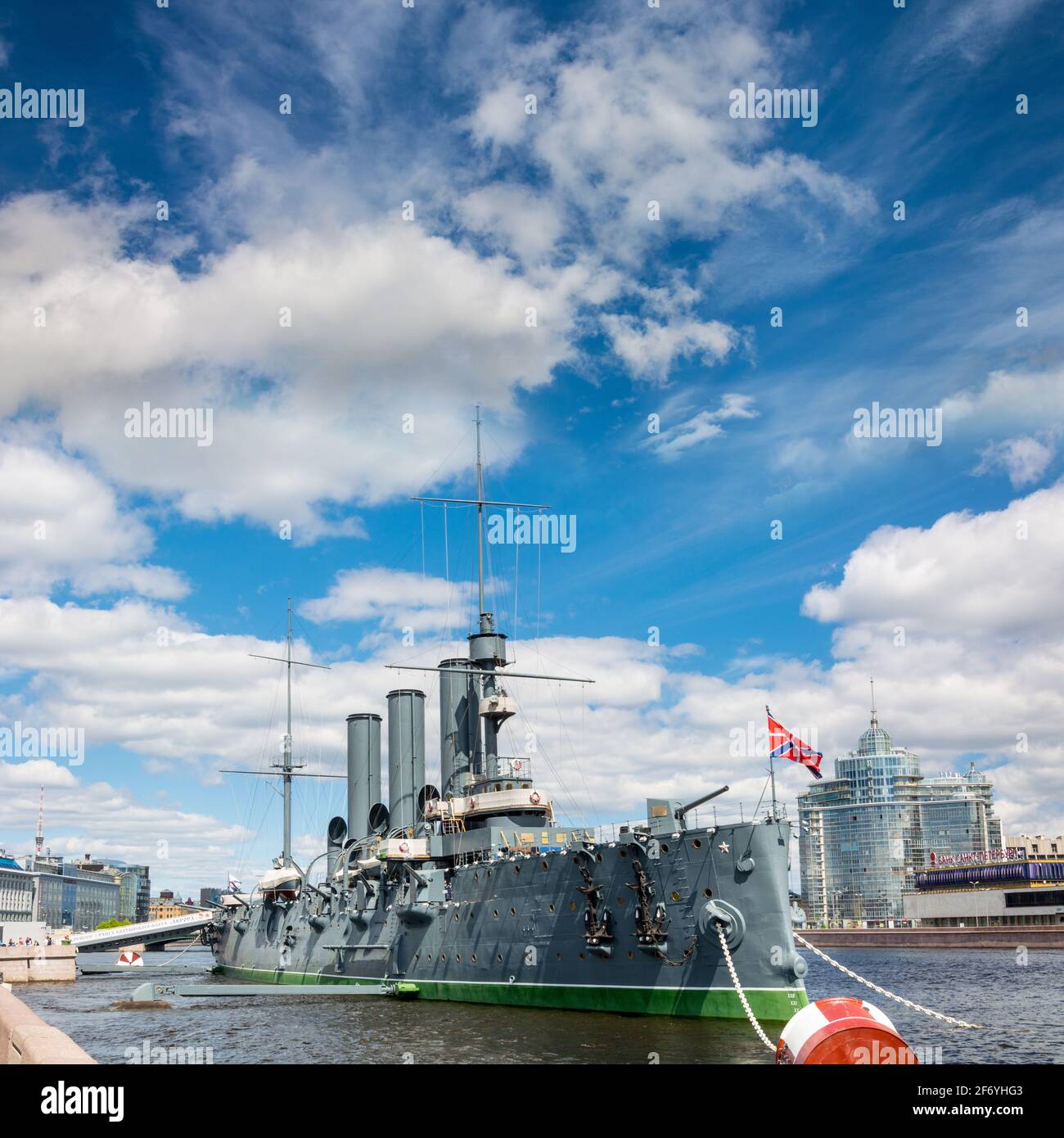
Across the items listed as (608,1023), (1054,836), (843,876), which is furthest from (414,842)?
(843,876)

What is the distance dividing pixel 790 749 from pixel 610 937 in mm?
8073

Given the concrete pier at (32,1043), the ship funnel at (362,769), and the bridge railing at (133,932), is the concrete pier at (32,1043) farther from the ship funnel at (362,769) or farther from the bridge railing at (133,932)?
the bridge railing at (133,932)

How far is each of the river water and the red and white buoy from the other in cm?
1207

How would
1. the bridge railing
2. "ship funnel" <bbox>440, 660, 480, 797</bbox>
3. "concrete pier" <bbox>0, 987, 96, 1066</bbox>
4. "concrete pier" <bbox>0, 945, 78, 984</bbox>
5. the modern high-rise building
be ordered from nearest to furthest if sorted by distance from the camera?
1. "concrete pier" <bbox>0, 987, 96, 1066</bbox>
2. "ship funnel" <bbox>440, 660, 480, 797</bbox>
3. "concrete pier" <bbox>0, 945, 78, 984</bbox>
4. the bridge railing
5. the modern high-rise building

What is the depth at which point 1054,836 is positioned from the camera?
459ft

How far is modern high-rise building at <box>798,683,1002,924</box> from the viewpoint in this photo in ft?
534

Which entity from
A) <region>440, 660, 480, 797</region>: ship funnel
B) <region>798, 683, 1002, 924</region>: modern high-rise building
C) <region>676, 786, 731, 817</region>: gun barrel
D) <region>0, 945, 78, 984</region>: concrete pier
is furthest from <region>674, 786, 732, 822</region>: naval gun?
<region>798, 683, 1002, 924</region>: modern high-rise building

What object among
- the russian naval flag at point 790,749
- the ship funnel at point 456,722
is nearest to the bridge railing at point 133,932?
the ship funnel at point 456,722

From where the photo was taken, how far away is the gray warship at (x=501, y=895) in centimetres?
2792

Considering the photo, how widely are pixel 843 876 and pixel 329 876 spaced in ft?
446

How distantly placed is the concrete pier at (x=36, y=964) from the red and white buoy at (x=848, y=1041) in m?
67.0

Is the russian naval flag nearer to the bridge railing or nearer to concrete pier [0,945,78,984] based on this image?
concrete pier [0,945,78,984]

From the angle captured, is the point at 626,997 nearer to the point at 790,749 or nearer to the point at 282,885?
the point at 790,749
